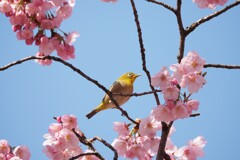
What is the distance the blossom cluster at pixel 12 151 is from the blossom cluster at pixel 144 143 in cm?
92

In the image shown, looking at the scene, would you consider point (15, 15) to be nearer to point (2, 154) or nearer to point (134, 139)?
point (2, 154)

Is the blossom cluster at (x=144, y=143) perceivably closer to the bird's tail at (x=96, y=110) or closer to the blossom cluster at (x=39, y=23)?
the blossom cluster at (x=39, y=23)

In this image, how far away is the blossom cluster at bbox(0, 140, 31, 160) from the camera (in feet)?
11.1

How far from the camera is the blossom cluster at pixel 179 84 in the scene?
269 centimetres

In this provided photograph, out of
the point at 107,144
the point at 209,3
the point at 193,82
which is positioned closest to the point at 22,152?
the point at 107,144

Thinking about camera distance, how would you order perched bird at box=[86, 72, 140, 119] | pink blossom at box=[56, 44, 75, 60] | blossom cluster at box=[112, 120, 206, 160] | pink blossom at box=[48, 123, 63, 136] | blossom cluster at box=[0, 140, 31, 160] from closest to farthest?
pink blossom at box=[56, 44, 75, 60]
blossom cluster at box=[112, 120, 206, 160]
blossom cluster at box=[0, 140, 31, 160]
pink blossom at box=[48, 123, 63, 136]
perched bird at box=[86, 72, 140, 119]

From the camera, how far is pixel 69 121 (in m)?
3.50

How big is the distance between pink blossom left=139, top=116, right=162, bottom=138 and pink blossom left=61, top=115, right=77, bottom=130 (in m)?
0.76

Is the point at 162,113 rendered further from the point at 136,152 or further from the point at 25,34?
the point at 25,34

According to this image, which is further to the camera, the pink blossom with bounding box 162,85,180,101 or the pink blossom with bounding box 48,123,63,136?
the pink blossom with bounding box 48,123,63,136

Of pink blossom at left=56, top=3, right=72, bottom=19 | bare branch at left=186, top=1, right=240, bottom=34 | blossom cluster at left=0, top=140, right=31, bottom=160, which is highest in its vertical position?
bare branch at left=186, top=1, right=240, bottom=34

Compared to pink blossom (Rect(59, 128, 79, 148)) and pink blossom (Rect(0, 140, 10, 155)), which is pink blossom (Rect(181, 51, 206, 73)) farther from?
pink blossom (Rect(0, 140, 10, 155))

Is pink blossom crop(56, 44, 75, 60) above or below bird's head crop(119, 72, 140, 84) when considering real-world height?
below

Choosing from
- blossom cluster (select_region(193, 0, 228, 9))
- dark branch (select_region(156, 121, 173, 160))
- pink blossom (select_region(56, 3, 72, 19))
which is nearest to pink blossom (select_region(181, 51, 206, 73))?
dark branch (select_region(156, 121, 173, 160))
